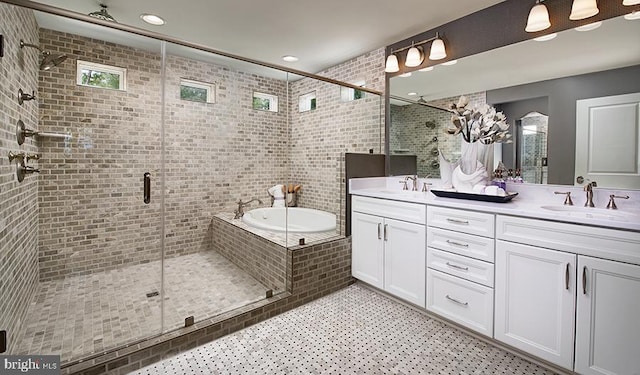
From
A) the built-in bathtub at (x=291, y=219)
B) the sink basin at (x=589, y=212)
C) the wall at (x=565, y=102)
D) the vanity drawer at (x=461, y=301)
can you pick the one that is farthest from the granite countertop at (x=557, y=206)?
the built-in bathtub at (x=291, y=219)

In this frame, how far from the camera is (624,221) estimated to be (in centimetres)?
137

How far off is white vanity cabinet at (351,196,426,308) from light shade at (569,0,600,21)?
158cm

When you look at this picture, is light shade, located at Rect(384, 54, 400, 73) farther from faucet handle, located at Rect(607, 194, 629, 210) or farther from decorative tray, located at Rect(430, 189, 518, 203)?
faucet handle, located at Rect(607, 194, 629, 210)

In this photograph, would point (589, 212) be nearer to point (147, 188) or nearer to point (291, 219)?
point (291, 219)

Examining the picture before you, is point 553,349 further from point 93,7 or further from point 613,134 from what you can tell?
point 93,7

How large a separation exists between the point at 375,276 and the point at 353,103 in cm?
196

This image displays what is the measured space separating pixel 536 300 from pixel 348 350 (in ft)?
3.73

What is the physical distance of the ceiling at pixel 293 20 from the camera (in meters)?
2.29

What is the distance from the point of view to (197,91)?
2750 mm

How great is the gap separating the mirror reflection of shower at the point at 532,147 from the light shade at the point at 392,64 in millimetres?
1276

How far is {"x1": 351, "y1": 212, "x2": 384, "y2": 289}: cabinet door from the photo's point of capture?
2.54 metres

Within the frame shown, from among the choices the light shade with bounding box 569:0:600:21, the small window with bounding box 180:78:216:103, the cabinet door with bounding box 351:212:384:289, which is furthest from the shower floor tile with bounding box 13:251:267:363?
the light shade with bounding box 569:0:600:21

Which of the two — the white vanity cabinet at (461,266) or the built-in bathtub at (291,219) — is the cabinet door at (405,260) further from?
the built-in bathtub at (291,219)

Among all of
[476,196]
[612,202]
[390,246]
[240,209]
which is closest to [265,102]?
[240,209]
